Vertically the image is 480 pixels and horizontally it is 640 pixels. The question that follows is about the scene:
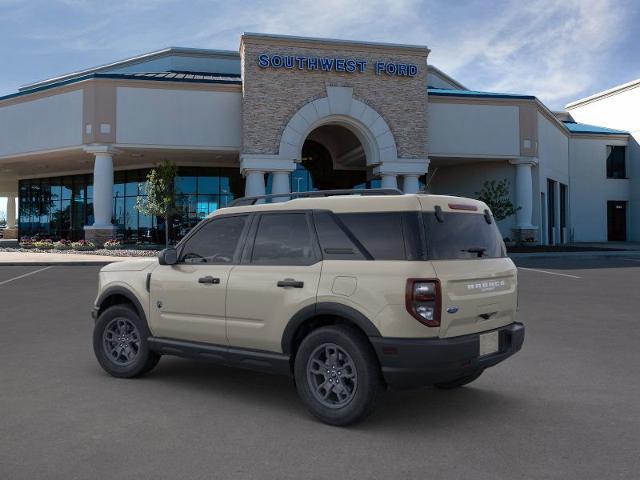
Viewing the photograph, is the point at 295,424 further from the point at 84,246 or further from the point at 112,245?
the point at 84,246

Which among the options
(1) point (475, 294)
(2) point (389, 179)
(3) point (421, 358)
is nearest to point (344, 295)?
(3) point (421, 358)

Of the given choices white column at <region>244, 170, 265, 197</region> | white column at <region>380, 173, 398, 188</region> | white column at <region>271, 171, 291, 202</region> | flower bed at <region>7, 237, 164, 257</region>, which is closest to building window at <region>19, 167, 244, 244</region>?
flower bed at <region>7, 237, 164, 257</region>

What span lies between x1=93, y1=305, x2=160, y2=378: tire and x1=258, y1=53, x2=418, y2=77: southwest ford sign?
77.7 ft

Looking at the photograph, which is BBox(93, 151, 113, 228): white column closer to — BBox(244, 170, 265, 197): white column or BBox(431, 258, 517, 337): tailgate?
BBox(244, 170, 265, 197): white column

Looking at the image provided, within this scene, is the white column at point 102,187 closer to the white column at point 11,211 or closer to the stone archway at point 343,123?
the stone archway at point 343,123

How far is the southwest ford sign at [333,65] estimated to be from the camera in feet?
92.5

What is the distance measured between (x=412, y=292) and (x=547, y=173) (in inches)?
1373

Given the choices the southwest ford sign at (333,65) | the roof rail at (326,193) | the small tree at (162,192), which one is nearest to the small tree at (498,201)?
the southwest ford sign at (333,65)

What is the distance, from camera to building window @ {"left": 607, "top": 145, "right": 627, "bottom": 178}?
143ft

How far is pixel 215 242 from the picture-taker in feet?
18.7

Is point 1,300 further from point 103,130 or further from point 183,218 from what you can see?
point 183,218

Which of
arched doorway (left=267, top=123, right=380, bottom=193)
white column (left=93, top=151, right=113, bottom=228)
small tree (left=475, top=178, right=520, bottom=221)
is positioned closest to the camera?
white column (left=93, top=151, right=113, bottom=228)

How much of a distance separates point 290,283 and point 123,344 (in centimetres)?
237

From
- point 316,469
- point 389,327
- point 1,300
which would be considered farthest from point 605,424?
→ point 1,300
